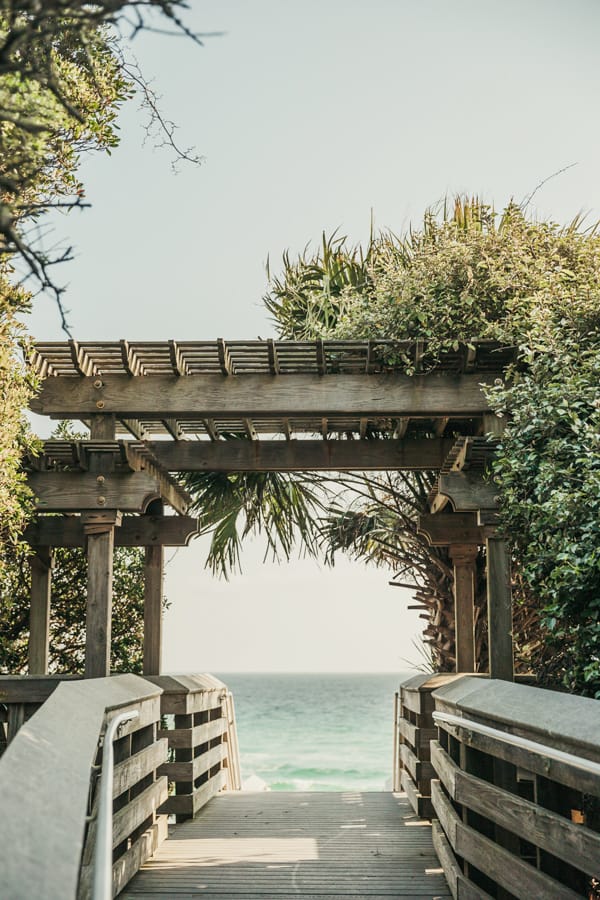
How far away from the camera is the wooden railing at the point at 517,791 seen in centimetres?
268

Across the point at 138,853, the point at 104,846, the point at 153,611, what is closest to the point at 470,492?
the point at 138,853

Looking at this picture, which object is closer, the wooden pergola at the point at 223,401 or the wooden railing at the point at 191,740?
the wooden pergola at the point at 223,401

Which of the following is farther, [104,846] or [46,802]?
[46,802]

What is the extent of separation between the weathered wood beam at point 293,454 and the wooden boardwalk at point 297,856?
106 inches

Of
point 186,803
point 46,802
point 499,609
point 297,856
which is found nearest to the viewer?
point 46,802

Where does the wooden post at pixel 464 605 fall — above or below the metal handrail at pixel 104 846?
above

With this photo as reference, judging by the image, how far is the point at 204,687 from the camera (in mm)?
7656

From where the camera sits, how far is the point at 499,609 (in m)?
6.46

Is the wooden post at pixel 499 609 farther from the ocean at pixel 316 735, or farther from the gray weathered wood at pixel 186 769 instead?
the ocean at pixel 316 735

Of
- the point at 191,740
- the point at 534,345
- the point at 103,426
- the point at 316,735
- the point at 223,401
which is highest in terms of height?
the point at 534,345

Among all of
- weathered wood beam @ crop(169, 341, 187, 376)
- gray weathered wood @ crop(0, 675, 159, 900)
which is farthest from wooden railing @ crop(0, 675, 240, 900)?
weathered wood beam @ crop(169, 341, 187, 376)

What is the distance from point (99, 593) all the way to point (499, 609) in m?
2.69

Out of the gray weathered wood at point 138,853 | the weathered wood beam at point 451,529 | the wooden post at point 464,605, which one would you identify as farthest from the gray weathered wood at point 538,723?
the weathered wood beam at point 451,529

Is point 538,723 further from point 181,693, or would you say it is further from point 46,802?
point 181,693
